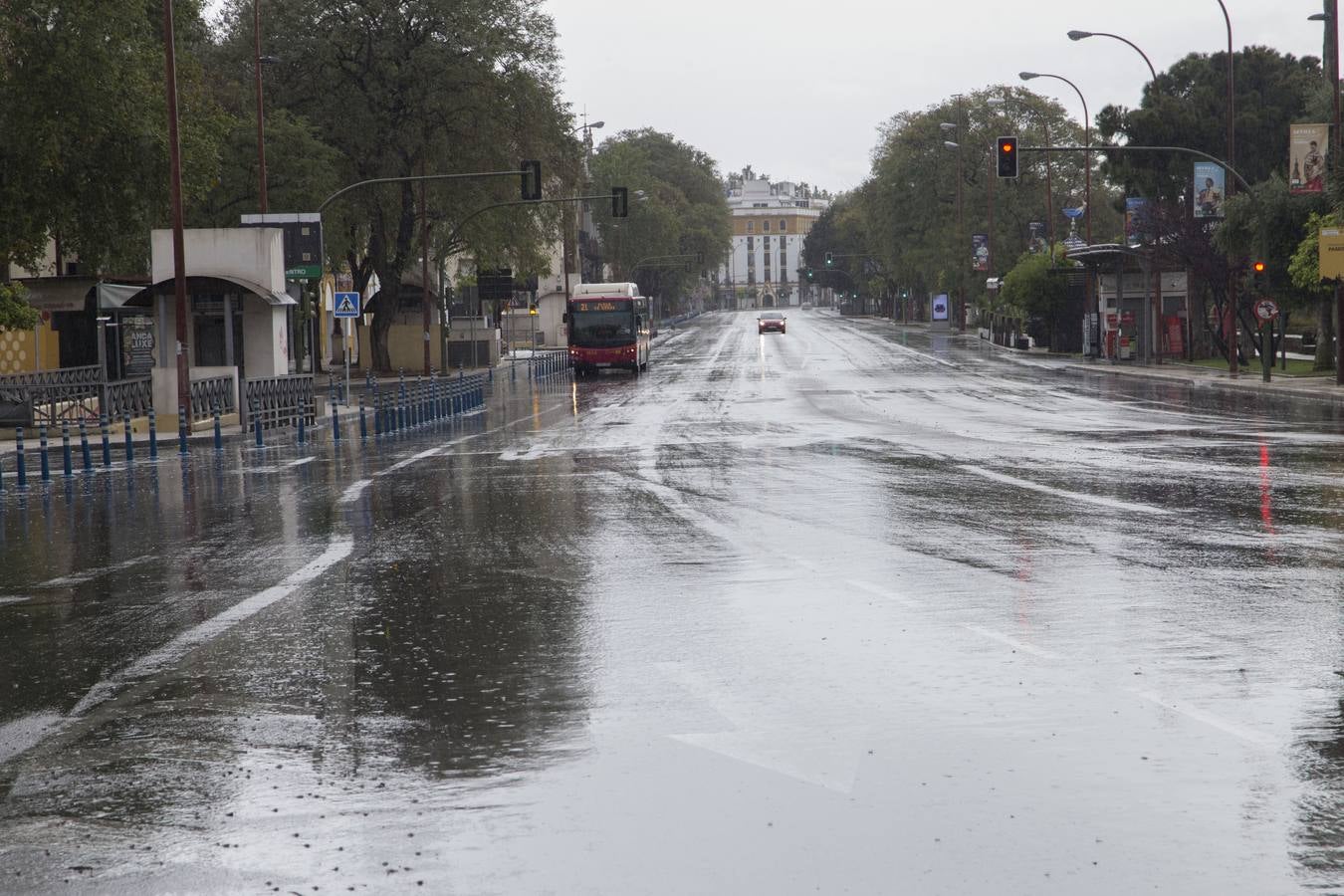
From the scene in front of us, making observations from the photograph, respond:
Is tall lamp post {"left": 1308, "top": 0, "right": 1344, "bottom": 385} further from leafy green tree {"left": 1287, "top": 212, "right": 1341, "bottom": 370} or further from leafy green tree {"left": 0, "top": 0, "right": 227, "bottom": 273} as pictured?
leafy green tree {"left": 0, "top": 0, "right": 227, "bottom": 273}

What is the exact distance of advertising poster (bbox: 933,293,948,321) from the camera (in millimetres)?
132375

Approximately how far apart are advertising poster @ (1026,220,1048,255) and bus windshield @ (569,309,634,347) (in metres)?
35.8

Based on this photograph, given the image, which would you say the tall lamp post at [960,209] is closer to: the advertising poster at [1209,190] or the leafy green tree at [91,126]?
the advertising poster at [1209,190]

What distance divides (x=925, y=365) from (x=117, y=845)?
56748 mm

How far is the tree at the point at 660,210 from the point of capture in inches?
5733

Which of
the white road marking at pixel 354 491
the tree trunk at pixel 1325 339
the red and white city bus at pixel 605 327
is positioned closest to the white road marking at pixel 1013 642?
the white road marking at pixel 354 491

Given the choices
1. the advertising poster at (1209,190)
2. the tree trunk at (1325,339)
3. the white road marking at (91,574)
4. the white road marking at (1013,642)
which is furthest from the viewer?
the tree trunk at (1325,339)

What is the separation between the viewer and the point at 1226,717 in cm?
736

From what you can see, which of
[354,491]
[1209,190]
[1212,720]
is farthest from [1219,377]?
[1212,720]

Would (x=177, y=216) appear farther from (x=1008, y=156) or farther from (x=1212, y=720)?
(x=1212, y=720)

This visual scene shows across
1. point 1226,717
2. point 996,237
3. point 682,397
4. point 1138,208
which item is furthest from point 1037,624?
point 996,237

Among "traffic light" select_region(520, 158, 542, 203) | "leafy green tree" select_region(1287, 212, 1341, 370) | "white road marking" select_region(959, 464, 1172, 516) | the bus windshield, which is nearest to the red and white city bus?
the bus windshield

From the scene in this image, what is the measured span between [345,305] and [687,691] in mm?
36703

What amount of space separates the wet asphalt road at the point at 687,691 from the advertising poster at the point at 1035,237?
3011 inches
